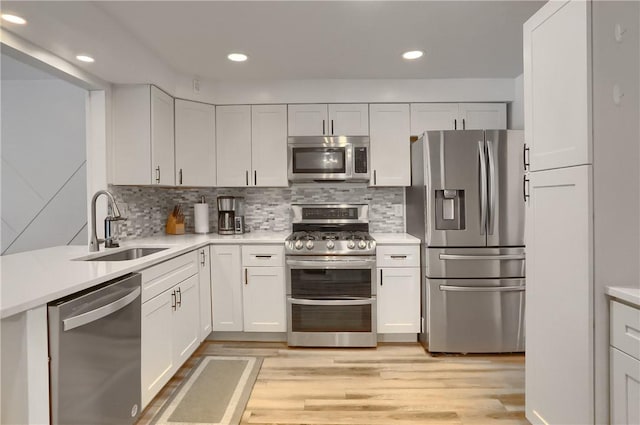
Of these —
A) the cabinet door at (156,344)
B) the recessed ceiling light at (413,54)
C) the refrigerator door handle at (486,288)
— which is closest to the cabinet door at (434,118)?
the recessed ceiling light at (413,54)

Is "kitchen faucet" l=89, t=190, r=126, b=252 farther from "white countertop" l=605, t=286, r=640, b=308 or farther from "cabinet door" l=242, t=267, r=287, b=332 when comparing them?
"white countertop" l=605, t=286, r=640, b=308

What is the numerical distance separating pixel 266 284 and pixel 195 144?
59.6 inches

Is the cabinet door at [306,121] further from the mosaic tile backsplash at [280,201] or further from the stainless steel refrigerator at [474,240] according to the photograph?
the stainless steel refrigerator at [474,240]

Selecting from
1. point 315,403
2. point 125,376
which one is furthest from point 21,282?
point 315,403

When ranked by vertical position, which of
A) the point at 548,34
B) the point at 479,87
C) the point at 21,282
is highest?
the point at 479,87

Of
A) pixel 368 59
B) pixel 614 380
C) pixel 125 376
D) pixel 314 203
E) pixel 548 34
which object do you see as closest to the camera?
pixel 614 380

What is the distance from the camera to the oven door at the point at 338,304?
3018mm

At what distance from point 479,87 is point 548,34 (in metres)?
1.92

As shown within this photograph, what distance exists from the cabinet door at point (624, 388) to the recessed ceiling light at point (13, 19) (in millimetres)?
3052

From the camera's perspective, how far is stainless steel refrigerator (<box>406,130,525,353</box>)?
111 inches

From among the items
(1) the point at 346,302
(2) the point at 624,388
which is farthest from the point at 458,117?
(2) the point at 624,388

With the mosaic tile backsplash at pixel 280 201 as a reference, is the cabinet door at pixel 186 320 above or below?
below

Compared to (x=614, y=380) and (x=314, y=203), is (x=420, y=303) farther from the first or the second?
(x=614, y=380)

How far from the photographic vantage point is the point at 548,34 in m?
1.58
